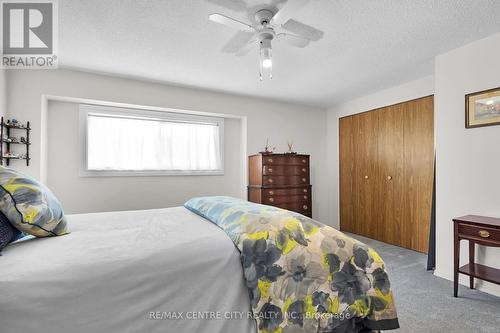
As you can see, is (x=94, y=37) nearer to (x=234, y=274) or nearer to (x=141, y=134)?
(x=141, y=134)

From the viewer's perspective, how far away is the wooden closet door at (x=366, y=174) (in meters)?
4.07

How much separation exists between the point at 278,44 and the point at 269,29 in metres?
0.61

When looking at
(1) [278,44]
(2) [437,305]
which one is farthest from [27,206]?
(2) [437,305]

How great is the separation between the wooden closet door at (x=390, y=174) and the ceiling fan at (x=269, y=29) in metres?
2.29

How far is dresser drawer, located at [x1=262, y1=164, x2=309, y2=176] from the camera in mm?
3771

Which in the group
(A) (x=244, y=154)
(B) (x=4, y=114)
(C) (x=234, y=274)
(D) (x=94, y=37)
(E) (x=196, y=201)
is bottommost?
(C) (x=234, y=274)

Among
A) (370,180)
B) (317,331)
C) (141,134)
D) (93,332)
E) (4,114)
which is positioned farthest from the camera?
(370,180)

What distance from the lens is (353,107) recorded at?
4.40 metres

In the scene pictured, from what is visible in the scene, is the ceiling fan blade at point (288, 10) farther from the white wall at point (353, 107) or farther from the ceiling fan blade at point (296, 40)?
the white wall at point (353, 107)

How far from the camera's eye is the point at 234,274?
121cm

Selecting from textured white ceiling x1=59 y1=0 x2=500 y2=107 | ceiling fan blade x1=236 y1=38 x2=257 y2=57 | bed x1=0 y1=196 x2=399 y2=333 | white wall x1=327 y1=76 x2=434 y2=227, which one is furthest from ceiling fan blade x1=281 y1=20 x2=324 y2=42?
white wall x1=327 y1=76 x2=434 y2=227

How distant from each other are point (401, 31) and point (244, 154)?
104 inches

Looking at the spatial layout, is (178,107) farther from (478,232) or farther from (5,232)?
(478,232)

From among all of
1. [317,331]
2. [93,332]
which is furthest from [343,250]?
[93,332]
